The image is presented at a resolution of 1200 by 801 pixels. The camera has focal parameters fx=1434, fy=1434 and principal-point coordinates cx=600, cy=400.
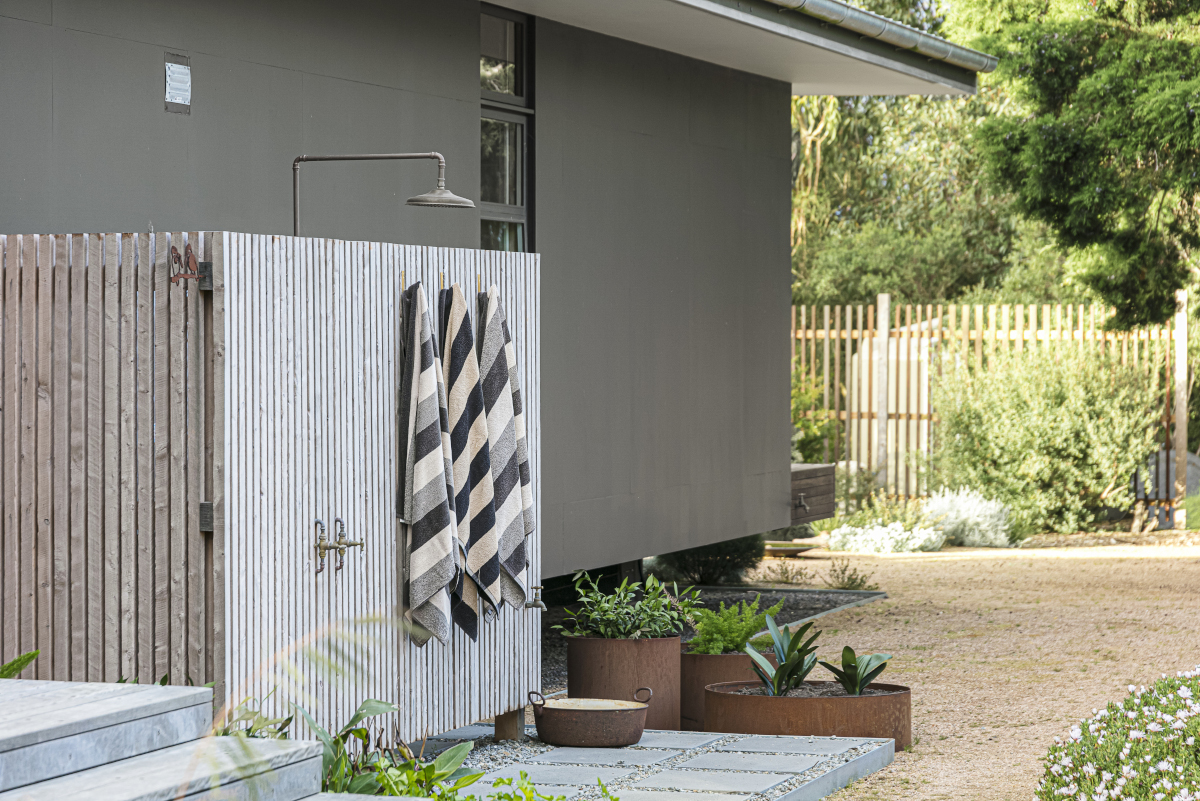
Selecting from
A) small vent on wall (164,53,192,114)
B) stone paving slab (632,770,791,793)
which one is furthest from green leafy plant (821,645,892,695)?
small vent on wall (164,53,192,114)

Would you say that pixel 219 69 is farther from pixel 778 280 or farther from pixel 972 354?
pixel 972 354

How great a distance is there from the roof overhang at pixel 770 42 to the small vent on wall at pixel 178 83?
2239 mm

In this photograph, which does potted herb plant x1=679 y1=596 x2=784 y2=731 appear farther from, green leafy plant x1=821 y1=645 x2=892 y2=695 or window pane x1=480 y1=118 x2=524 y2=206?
window pane x1=480 y1=118 x2=524 y2=206

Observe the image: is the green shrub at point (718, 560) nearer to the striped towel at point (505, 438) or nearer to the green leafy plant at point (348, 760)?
the striped towel at point (505, 438)

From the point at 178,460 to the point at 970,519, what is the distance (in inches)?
451

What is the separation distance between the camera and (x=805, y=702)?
5930 mm

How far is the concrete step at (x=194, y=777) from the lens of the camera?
10.1 feet

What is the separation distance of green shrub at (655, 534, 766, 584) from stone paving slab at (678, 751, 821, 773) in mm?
6063

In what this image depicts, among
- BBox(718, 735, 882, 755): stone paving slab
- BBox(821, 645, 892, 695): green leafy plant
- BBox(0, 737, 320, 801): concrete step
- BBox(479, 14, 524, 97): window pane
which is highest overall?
BBox(479, 14, 524, 97): window pane

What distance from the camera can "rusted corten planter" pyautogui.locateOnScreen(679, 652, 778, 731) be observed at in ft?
21.7

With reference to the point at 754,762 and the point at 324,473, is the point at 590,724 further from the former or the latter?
the point at 324,473

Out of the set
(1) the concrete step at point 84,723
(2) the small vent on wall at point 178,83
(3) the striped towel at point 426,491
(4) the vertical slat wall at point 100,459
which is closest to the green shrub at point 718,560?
(3) the striped towel at point 426,491

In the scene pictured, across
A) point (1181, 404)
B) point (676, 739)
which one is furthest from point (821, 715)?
point (1181, 404)

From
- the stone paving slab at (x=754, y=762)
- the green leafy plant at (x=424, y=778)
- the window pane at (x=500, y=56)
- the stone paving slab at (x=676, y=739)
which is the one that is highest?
the window pane at (x=500, y=56)
